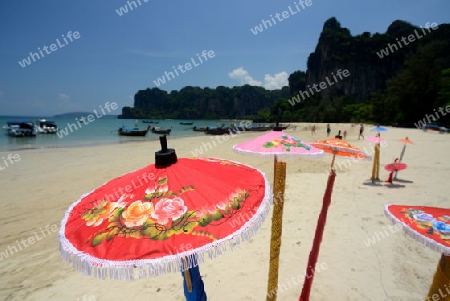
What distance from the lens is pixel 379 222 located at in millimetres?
5172

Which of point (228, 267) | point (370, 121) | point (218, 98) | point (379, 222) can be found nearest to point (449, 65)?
point (370, 121)

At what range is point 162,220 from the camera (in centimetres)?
128

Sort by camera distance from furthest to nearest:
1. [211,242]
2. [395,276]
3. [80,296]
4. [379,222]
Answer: [379,222] < [395,276] < [80,296] < [211,242]

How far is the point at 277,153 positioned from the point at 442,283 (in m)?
1.74

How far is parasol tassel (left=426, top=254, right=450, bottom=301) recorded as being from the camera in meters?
1.73

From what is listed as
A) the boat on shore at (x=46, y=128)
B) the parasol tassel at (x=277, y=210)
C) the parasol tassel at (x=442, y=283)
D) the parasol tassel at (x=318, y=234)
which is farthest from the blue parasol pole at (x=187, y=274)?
the boat on shore at (x=46, y=128)

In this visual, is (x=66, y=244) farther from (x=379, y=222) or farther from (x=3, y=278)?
(x=379, y=222)

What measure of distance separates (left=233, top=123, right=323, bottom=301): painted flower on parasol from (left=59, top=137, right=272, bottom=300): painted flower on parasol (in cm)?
38

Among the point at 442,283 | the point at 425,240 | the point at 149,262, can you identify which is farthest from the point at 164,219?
the point at 442,283

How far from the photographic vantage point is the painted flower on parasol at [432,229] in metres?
1.49

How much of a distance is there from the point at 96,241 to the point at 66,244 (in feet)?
0.73

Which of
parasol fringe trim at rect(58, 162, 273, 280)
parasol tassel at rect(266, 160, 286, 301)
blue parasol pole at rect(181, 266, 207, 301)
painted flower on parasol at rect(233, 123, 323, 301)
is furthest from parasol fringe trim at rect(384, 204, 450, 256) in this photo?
blue parasol pole at rect(181, 266, 207, 301)

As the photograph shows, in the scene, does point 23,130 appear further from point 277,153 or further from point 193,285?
point 277,153

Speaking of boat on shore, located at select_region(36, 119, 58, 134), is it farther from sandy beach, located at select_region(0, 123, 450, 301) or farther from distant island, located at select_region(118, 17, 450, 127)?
distant island, located at select_region(118, 17, 450, 127)
